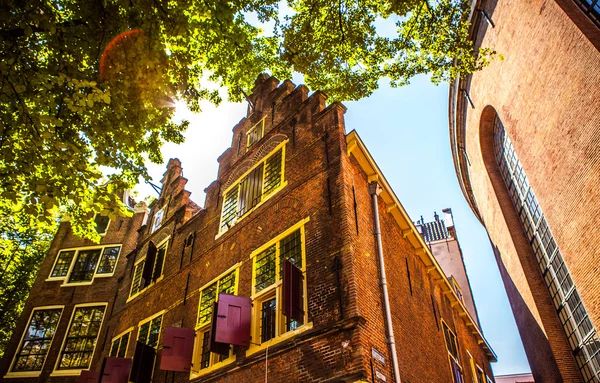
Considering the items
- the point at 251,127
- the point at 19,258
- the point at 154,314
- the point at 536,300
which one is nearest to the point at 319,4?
the point at 251,127

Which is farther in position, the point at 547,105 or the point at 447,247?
the point at 447,247

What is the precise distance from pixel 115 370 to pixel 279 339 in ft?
20.2

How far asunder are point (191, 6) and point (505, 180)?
15.9 m

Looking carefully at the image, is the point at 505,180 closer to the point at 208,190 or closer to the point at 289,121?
the point at 289,121

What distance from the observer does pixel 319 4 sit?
8.66 meters

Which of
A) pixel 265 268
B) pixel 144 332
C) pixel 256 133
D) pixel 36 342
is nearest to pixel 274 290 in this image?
pixel 265 268

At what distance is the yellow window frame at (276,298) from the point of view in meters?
7.25

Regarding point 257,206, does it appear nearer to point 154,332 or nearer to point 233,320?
point 233,320

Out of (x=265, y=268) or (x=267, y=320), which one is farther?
(x=265, y=268)

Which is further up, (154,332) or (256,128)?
(256,128)

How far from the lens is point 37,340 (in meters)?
15.4

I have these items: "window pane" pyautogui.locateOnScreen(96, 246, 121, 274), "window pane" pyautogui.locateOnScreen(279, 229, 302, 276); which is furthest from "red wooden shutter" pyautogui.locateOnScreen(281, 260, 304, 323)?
"window pane" pyautogui.locateOnScreen(96, 246, 121, 274)

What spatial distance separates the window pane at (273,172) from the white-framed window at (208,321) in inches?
86.3

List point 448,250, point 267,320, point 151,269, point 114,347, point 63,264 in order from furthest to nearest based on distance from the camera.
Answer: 1. point 448,250
2. point 63,264
3. point 151,269
4. point 114,347
5. point 267,320
